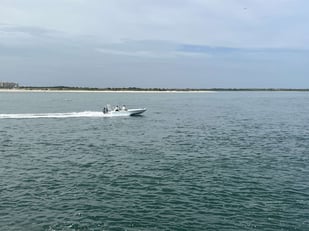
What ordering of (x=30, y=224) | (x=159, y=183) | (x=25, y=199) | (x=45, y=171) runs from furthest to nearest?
(x=45, y=171), (x=159, y=183), (x=25, y=199), (x=30, y=224)

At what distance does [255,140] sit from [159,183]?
21.7 metres

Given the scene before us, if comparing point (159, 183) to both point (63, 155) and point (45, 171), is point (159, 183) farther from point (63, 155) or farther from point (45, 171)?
point (63, 155)

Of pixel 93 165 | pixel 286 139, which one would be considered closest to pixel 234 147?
pixel 286 139

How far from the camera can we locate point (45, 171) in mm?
29469

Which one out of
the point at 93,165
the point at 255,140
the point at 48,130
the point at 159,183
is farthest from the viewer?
the point at 48,130

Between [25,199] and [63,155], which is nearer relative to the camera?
[25,199]

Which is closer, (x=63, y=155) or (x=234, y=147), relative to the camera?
(x=63, y=155)

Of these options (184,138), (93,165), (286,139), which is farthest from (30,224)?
(286,139)

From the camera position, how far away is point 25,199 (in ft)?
75.1

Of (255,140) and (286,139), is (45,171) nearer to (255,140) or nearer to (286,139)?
(255,140)

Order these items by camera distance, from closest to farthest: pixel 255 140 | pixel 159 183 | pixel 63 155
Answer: pixel 159 183
pixel 63 155
pixel 255 140

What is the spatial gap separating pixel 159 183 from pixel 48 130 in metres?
32.0

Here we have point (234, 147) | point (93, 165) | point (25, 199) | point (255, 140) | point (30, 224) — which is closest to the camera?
point (30, 224)

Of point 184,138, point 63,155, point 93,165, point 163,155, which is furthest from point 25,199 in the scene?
point 184,138
